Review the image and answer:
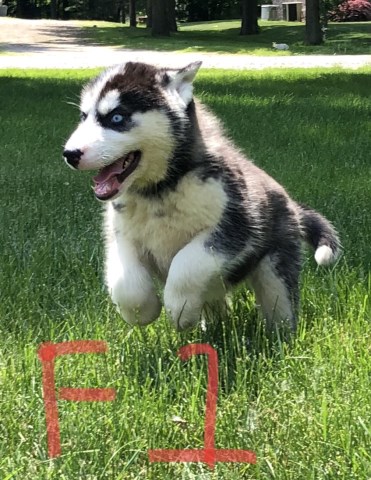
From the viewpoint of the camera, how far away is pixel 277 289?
330 cm

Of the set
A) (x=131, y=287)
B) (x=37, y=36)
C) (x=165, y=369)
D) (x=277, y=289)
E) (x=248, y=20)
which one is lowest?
(x=165, y=369)

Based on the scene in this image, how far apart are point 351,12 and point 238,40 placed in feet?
50.4

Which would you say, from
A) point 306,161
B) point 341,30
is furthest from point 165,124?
Answer: point 341,30

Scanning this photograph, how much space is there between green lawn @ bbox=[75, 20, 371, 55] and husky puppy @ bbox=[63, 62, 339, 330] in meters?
19.8

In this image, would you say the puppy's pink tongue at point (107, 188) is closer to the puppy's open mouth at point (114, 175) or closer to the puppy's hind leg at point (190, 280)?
the puppy's open mouth at point (114, 175)

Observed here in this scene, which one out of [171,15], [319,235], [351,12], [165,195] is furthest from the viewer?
[351,12]

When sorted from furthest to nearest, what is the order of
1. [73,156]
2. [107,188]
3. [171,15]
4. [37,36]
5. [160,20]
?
[171,15], [37,36], [160,20], [107,188], [73,156]

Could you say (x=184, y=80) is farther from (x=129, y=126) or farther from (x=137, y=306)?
(x=137, y=306)

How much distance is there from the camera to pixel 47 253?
4.29 metres

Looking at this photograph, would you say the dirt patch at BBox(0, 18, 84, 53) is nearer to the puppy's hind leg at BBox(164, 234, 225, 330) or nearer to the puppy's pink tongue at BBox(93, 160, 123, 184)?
the puppy's pink tongue at BBox(93, 160, 123, 184)

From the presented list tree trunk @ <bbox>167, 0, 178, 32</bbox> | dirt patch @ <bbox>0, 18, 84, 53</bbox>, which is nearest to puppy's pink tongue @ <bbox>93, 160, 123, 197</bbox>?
dirt patch @ <bbox>0, 18, 84, 53</bbox>

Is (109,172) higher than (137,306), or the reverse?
(109,172)

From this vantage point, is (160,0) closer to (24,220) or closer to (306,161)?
(306,161)

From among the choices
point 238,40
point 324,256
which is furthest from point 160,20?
point 324,256
